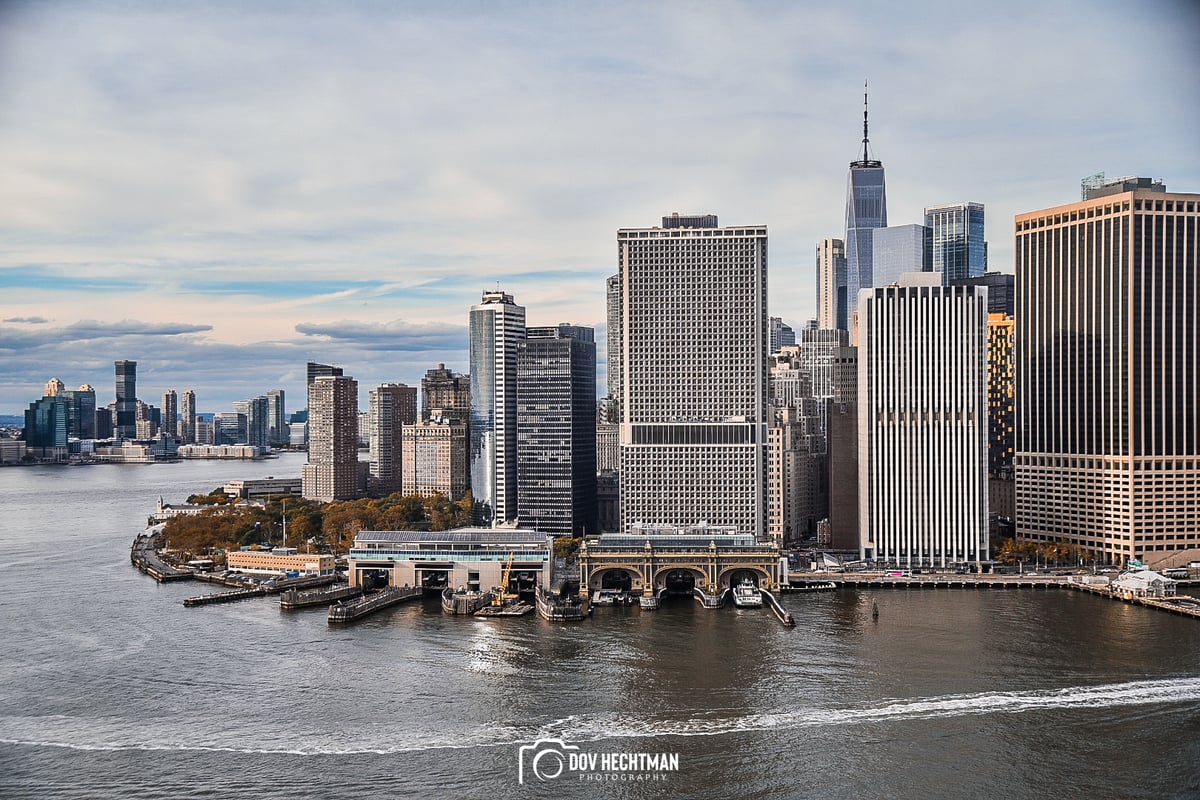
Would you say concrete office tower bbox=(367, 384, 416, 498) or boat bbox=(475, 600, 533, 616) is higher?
concrete office tower bbox=(367, 384, 416, 498)

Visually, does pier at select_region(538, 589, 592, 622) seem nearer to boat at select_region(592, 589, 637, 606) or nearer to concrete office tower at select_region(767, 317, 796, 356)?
boat at select_region(592, 589, 637, 606)

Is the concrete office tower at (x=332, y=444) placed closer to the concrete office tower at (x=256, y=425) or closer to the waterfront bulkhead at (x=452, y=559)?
the waterfront bulkhead at (x=452, y=559)

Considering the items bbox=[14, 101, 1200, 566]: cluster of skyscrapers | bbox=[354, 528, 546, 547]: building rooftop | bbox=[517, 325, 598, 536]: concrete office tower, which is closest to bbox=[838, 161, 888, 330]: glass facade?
bbox=[14, 101, 1200, 566]: cluster of skyscrapers

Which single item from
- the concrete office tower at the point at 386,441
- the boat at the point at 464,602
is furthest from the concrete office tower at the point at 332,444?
the boat at the point at 464,602

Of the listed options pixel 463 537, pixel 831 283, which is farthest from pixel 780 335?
pixel 463 537

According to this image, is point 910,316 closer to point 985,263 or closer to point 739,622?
point 739,622

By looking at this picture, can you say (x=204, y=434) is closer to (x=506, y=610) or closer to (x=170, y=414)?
(x=170, y=414)

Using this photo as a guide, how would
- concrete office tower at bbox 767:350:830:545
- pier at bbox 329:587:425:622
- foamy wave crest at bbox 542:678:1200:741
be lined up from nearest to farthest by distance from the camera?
foamy wave crest at bbox 542:678:1200:741, pier at bbox 329:587:425:622, concrete office tower at bbox 767:350:830:545
